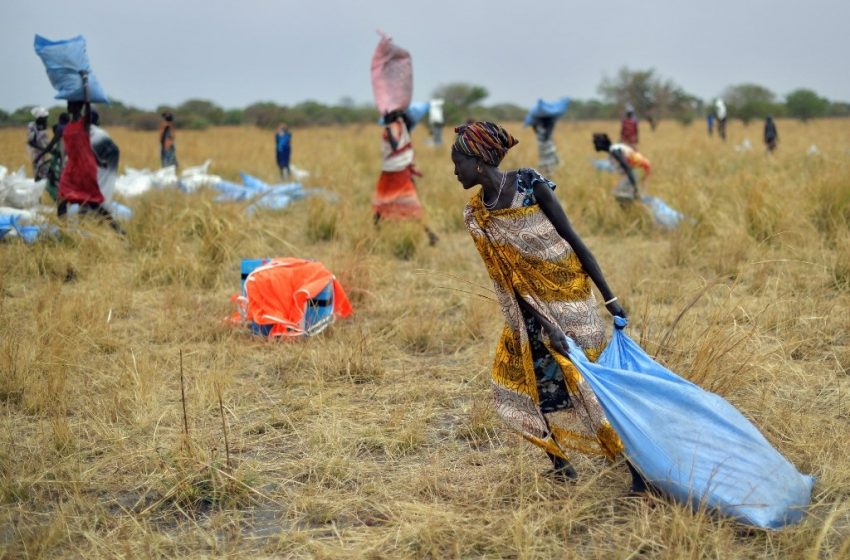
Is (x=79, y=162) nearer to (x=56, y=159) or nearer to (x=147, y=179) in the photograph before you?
(x=56, y=159)

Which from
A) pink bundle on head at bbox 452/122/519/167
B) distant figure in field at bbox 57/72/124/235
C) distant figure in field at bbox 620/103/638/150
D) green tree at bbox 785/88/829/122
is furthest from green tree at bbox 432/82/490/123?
pink bundle on head at bbox 452/122/519/167

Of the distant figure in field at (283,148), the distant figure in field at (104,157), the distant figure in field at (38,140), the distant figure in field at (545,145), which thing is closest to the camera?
the distant figure in field at (104,157)

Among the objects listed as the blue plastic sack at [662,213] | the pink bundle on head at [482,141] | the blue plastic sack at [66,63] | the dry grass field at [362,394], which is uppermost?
the blue plastic sack at [66,63]

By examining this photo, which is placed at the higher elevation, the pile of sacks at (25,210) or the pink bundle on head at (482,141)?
the pink bundle on head at (482,141)

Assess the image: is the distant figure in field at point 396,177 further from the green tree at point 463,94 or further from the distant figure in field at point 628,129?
the green tree at point 463,94

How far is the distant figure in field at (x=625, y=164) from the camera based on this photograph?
311 inches

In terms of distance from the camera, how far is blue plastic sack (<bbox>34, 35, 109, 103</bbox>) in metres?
7.13

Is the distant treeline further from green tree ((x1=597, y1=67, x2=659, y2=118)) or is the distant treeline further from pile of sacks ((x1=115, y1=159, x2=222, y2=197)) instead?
pile of sacks ((x1=115, y1=159, x2=222, y2=197))

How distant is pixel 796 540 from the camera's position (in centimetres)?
267

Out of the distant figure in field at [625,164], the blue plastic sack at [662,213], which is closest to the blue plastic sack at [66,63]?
the distant figure in field at [625,164]

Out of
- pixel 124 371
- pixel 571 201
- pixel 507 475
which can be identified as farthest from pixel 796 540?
pixel 571 201

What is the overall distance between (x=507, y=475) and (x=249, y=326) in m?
2.56

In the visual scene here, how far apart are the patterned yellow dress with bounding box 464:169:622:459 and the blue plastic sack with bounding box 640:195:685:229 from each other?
5042 mm

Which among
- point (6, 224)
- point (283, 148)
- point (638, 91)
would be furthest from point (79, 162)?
point (638, 91)
